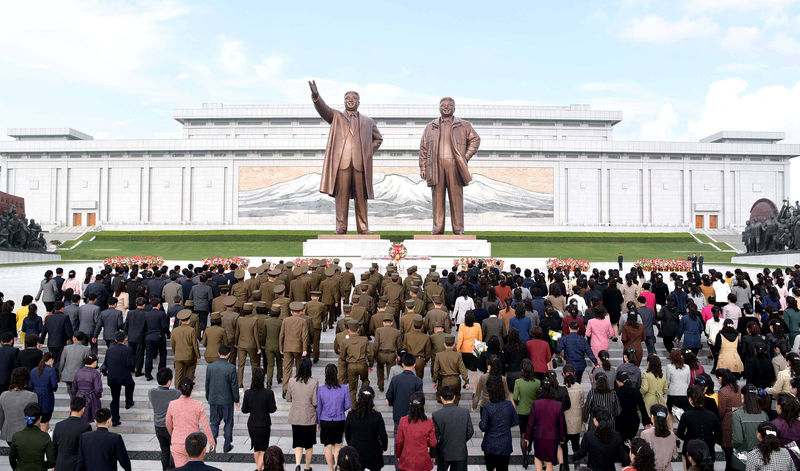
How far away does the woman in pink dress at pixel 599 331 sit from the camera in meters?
7.02

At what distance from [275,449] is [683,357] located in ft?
15.2

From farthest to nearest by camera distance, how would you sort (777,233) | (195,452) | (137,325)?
(777,233) → (137,325) → (195,452)

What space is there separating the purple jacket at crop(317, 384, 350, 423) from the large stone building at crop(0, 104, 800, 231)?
41438mm

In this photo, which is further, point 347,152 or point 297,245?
point 297,245

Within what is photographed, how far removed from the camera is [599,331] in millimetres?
7027

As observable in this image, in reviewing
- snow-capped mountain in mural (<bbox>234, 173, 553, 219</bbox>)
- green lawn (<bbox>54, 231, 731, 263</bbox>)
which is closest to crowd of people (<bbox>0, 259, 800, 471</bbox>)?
green lawn (<bbox>54, 231, 731, 263</bbox>)

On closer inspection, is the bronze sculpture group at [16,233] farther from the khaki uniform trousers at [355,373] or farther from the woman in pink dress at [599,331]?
the woman in pink dress at [599,331]

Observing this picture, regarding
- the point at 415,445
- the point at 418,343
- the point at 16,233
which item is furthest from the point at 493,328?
the point at 16,233

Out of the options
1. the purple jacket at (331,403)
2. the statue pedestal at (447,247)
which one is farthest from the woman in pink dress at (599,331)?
the statue pedestal at (447,247)

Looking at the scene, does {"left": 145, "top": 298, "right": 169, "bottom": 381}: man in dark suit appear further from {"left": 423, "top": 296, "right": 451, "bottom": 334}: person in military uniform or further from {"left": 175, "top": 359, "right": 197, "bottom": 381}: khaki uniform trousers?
{"left": 423, "top": 296, "right": 451, "bottom": 334}: person in military uniform

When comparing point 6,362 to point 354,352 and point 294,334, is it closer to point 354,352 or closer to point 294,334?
point 294,334

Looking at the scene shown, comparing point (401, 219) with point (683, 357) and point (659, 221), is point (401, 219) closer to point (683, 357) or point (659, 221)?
point (659, 221)

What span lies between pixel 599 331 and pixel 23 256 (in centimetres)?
2738

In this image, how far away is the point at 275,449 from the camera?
3336 millimetres
